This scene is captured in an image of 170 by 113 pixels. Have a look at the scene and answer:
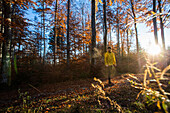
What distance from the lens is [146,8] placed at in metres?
8.59

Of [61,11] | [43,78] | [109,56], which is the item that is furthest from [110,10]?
[43,78]

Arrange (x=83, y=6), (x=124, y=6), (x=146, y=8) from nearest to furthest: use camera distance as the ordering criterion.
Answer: (x=146, y=8) < (x=124, y=6) < (x=83, y=6)

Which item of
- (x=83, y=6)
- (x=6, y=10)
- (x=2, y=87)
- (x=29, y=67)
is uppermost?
(x=83, y=6)

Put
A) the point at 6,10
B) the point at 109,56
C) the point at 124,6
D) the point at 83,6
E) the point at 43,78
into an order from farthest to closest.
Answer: the point at 83,6 → the point at 124,6 → the point at 43,78 → the point at 6,10 → the point at 109,56

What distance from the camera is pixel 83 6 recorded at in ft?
64.5

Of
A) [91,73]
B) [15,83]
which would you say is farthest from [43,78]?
[91,73]

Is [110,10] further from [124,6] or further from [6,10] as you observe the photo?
[6,10]

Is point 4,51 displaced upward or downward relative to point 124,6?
downward

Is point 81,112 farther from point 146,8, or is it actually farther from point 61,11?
point 61,11

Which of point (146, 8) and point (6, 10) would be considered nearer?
point (6, 10)

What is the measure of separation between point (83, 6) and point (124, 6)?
1235 cm

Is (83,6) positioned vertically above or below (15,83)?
above

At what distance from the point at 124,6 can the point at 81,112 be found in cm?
1323

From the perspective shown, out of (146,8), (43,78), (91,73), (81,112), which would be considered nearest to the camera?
(81,112)
